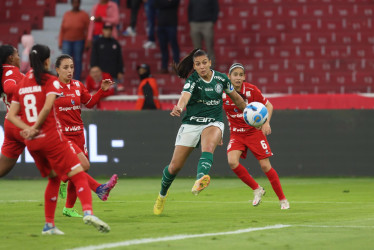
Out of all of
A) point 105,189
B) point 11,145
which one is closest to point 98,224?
point 105,189

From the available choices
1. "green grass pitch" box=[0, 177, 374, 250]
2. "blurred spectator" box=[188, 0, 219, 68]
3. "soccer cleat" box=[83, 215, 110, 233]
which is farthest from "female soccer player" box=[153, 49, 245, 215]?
"blurred spectator" box=[188, 0, 219, 68]

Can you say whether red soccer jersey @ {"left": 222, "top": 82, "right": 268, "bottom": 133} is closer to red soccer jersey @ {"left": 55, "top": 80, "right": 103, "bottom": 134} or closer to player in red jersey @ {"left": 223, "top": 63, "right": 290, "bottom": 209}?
player in red jersey @ {"left": 223, "top": 63, "right": 290, "bottom": 209}

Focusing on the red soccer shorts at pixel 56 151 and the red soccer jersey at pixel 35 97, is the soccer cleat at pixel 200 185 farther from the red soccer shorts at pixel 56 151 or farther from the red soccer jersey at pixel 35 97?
the red soccer jersey at pixel 35 97

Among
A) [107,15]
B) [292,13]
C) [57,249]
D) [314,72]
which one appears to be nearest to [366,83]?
[314,72]

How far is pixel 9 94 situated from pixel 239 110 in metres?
3.52

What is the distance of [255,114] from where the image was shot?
12.5m

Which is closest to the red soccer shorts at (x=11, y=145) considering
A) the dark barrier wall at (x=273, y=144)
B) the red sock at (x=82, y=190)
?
the red sock at (x=82, y=190)

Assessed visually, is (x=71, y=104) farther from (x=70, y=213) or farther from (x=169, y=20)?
(x=169, y=20)

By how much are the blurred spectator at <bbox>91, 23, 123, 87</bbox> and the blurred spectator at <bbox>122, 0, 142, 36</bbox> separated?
Answer: 2787 millimetres

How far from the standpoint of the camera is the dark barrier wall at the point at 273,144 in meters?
19.7

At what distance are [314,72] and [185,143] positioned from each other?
43.7ft

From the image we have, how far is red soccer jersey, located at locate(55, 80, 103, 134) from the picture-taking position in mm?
12117

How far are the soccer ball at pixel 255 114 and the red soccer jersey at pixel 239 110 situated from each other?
741 millimetres

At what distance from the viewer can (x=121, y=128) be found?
20.1 metres
